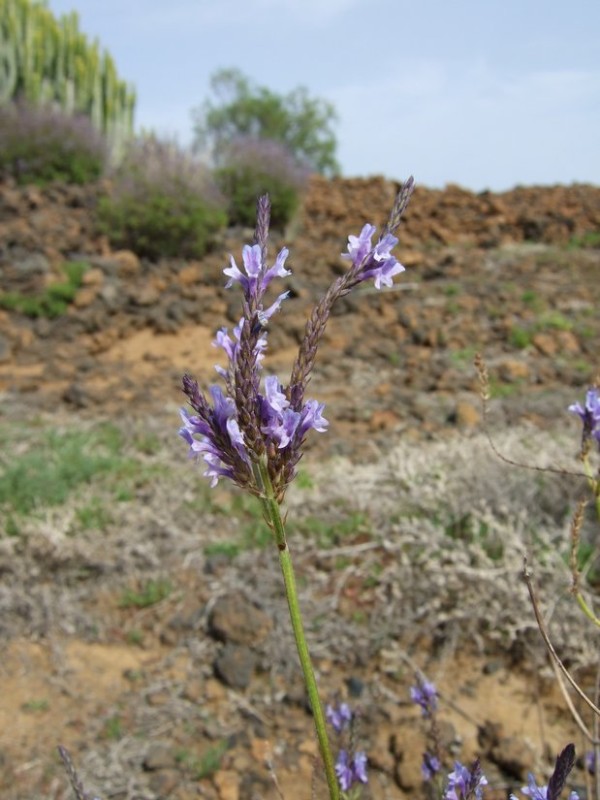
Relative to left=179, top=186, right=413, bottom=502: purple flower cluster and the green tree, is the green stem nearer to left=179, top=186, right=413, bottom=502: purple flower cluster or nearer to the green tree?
left=179, top=186, right=413, bottom=502: purple flower cluster

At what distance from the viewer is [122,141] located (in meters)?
15.6

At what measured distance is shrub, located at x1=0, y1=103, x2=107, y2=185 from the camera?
Answer: 42.4 feet

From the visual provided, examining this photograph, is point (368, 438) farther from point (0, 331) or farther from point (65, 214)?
point (65, 214)

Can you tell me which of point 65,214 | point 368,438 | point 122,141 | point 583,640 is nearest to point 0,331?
point 65,214

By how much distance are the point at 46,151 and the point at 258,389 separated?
43.1 feet

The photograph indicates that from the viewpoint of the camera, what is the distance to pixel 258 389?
39.9 inches

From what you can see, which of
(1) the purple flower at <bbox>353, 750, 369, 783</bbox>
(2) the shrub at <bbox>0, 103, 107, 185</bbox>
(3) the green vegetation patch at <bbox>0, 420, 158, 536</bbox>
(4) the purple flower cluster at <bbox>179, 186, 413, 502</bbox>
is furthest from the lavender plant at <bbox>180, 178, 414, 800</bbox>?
(2) the shrub at <bbox>0, 103, 107, 185</bbox>

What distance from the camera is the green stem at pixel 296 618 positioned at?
95cm

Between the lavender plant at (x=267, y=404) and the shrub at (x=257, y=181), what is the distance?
10.8 metres

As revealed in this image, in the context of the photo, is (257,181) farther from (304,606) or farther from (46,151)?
(304,606)

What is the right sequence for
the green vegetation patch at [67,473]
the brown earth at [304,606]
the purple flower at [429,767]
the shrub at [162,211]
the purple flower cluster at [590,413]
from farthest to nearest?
the shrub at [162,211], the green vegetation patch at [67,473], the brown earth at [304,606], the purple flower at [429,767], the purple flower cluster at [590,413]

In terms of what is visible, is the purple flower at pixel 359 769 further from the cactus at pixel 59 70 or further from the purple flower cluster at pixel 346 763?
the cactus at pixel 59 70

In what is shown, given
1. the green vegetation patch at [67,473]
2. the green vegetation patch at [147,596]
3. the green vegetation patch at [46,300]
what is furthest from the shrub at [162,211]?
the green vegetation patch at [147,596]

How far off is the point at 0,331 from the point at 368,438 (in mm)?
4565
